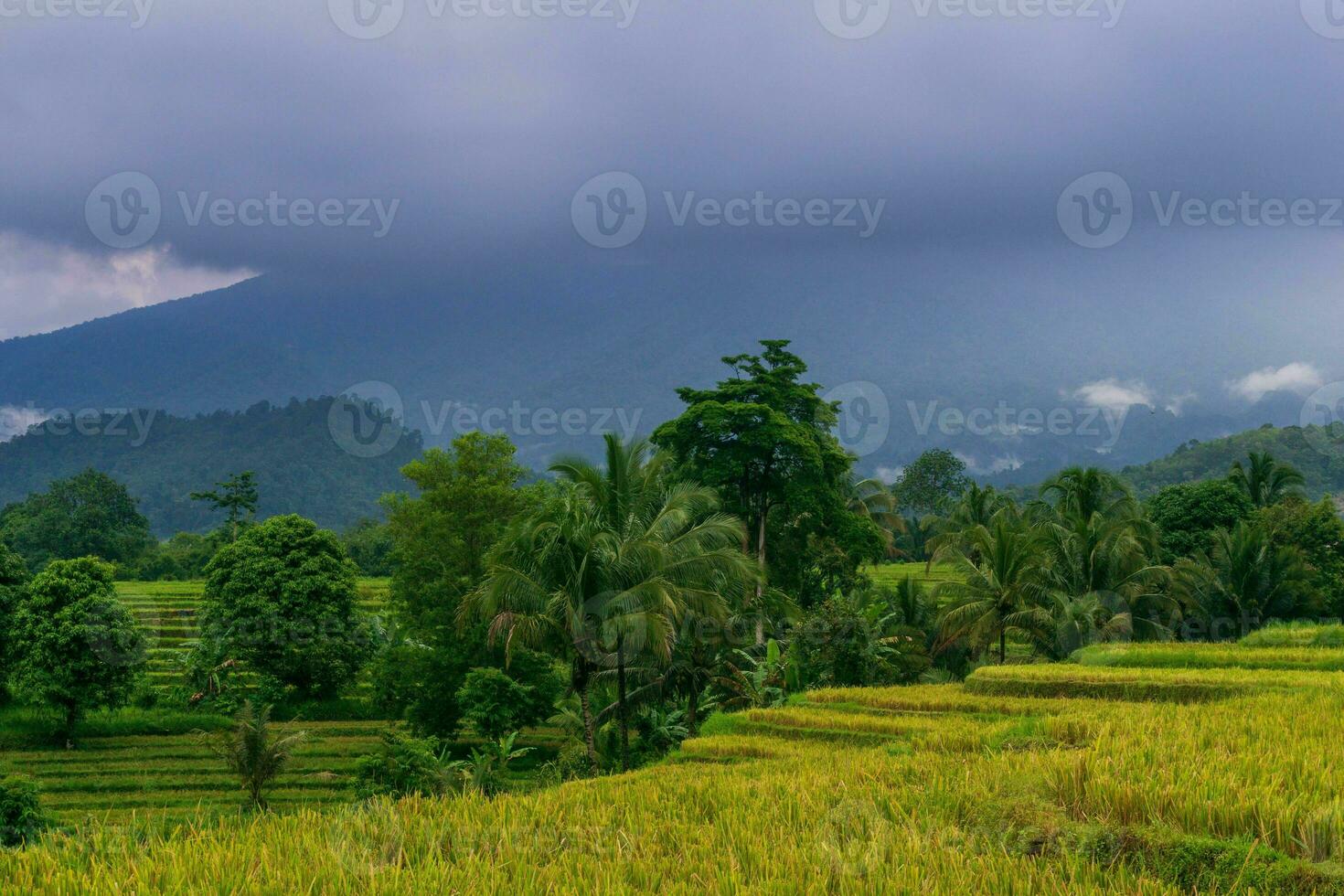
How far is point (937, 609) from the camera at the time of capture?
1044 inches

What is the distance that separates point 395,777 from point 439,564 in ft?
36.6

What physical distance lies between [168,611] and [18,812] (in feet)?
102

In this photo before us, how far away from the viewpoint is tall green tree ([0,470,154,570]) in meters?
64.1

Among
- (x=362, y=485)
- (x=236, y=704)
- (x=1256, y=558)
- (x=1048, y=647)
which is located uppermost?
(x=362, y=485)

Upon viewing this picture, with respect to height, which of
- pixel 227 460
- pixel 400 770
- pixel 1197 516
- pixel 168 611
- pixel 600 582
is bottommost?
pixel 400 770

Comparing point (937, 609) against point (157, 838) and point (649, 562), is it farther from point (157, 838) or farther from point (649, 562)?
point (157, 838)

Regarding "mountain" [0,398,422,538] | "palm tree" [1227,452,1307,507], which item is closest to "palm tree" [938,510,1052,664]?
"palm tree" [1227,452,1307,507]

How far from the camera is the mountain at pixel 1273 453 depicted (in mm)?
95688

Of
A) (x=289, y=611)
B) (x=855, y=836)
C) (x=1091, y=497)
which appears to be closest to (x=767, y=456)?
(x=1091, y=497)

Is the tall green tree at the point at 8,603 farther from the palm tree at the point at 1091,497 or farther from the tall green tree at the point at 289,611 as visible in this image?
the palm tree at the point at 1091,497

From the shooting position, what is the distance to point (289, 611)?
3105cm

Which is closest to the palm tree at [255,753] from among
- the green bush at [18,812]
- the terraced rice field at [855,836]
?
the green bush at [18,812]

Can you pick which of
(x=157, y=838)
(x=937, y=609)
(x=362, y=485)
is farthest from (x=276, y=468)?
(x=157, y=838)

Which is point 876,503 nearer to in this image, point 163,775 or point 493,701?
point 493,701
